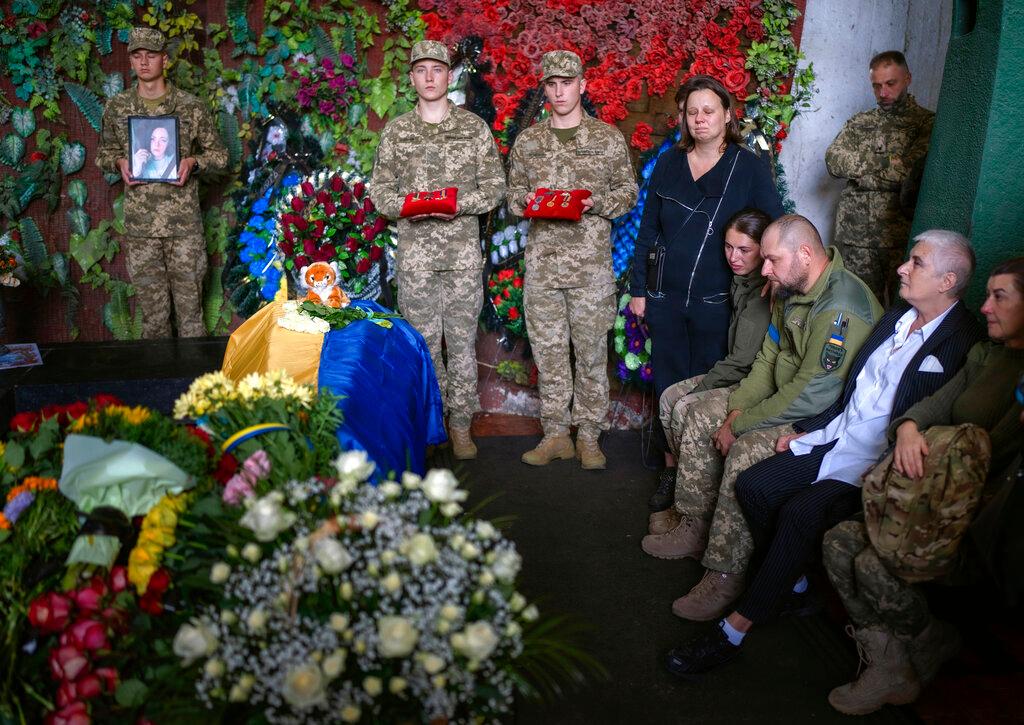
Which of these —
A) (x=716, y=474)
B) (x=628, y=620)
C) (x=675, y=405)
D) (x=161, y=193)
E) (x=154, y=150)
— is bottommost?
(x=628, y=620)

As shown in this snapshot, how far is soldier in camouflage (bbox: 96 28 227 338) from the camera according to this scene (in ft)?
14.8

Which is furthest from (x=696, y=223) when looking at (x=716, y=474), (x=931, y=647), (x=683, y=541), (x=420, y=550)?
(x=420, y=550)

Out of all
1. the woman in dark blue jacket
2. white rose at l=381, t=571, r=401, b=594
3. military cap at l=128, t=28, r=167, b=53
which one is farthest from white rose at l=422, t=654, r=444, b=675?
military cap at l=128, t=28, r=167, b=53

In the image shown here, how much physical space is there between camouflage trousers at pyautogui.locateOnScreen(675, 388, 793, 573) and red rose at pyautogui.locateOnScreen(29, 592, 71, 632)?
2.10 meters

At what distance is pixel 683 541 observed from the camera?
10.8ft

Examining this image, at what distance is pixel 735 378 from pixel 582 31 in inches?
93.5

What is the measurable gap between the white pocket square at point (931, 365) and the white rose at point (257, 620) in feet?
6.85

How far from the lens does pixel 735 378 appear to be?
11.1 ft

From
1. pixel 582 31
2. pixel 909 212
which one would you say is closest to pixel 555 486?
pixel 909 212

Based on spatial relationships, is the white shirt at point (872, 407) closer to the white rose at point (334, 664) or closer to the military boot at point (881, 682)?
the military boot at point (881, 682)

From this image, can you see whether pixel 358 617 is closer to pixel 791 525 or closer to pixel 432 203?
pixel 791 525

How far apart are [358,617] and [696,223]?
8.83ft

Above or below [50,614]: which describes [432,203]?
above

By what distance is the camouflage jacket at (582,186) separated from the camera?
13.3ft
